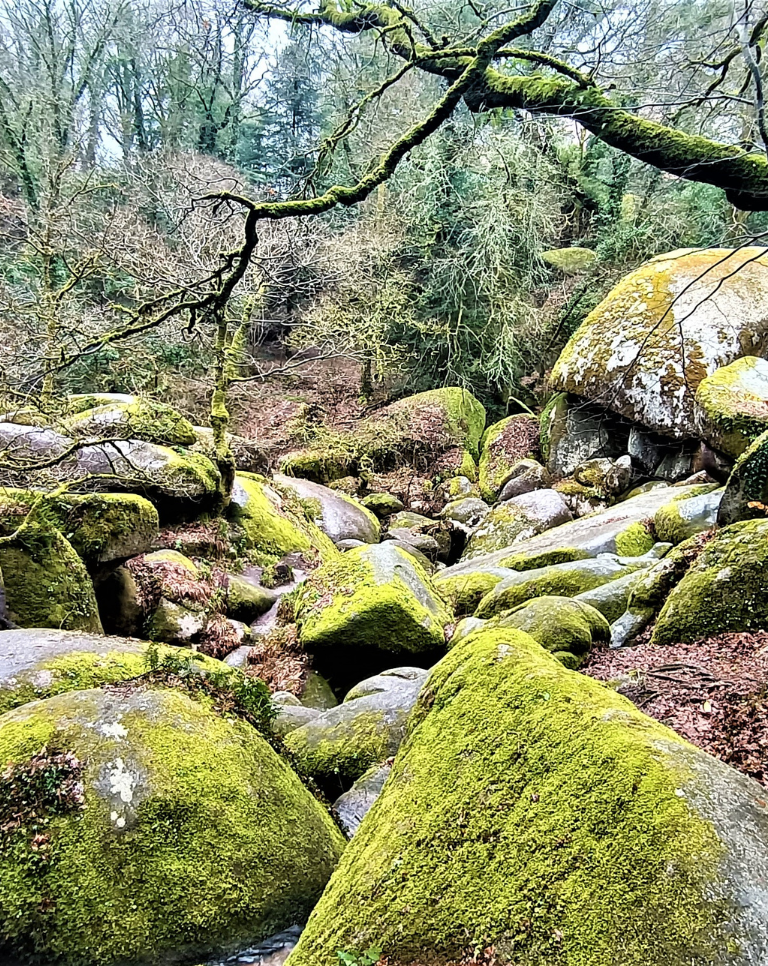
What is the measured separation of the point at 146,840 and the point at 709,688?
10.9ft

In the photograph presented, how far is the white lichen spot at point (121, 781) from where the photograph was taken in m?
2.84

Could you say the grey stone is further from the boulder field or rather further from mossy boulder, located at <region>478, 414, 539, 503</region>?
mossy boulder, located at <region>478, 414, 539, 503</region>

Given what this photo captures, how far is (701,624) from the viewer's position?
487 centimetres

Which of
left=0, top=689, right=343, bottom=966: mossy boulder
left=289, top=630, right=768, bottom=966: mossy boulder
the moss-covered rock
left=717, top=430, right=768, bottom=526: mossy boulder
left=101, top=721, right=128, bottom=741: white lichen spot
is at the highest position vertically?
left=717, top=430, right=768, bottom=526: mossy boulder

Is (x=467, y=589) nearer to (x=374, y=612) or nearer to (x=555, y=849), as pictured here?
(x=374, y=612)

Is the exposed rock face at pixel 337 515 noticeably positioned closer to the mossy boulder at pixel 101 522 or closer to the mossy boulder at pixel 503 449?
the mossy boulder at pixel 503 449

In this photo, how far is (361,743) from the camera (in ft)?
14.7

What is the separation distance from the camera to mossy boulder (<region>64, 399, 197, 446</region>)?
10.2 meters

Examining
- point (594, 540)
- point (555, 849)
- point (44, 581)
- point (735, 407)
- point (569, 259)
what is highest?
point (569, 259)

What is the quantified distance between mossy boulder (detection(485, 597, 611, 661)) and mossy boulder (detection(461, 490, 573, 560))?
6868 millimetres

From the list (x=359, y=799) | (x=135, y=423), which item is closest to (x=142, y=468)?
(x=135, y=423)

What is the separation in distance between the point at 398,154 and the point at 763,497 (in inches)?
165

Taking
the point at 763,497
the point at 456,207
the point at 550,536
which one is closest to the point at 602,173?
the point at 456,207

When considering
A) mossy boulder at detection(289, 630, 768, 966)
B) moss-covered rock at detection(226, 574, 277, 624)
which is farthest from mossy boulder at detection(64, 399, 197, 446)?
mossy boulder at detection(289, 630, 768, 966)
